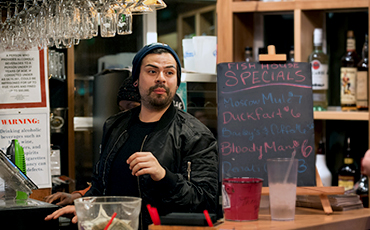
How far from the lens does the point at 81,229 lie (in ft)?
3.96

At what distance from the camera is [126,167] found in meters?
2.00

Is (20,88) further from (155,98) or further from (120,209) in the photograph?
(120,209)

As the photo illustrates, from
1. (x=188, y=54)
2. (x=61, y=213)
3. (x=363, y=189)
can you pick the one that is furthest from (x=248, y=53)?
(x=61, y=213)

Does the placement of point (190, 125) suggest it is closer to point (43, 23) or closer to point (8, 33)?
point (43, 23)

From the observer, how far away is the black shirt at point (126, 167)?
6.45ft

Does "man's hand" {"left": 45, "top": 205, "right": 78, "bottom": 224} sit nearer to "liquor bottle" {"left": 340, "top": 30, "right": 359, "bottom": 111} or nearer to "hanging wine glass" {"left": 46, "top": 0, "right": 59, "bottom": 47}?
"hanging wine glass" {"left": 46, "top": 0, "right": 59, "bottom": 47}

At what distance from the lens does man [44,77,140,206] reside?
238 centimetres

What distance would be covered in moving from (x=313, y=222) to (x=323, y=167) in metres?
1.19

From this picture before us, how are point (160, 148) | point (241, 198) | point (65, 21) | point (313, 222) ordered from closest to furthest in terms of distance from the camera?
point (241, 198)
point (313, 222)
point (160, 148)
point (65, 21)

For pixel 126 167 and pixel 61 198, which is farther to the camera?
pixel 61 198

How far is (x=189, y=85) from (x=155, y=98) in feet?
3.23

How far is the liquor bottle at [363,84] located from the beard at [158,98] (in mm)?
1311

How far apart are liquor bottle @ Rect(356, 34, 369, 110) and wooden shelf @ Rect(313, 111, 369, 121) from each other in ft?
0.22

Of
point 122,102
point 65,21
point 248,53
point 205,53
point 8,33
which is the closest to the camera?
point 65,21
